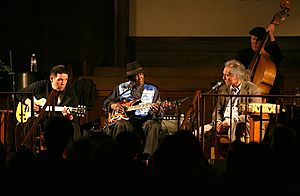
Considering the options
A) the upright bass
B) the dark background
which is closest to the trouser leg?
the upright bass

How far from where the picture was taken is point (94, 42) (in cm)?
1138

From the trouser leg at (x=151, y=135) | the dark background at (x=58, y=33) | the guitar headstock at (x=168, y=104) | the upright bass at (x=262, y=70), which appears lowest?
the trouser leg at (x=151, y=135)

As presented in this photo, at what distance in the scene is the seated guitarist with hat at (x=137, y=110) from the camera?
8250 mm

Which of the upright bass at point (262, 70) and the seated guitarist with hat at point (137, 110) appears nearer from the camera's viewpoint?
the seated guitarist with hat at point (137, 110)

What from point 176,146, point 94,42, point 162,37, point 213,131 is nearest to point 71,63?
point 94,42

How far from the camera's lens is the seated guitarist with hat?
8250mm

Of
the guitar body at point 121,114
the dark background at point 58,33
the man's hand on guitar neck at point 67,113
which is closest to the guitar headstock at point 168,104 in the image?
the guitar body at point 121,114

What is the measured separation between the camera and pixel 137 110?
336 inches

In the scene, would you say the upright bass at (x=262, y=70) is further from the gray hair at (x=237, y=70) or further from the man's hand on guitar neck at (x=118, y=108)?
the man's hand on guitar neck at (x=118, y=108)

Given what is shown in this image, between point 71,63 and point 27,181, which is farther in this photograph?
point 71,63

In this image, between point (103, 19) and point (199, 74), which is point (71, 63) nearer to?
point (103, 19)

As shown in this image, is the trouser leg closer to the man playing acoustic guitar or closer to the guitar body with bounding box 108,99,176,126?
the guitar body with bounding box 108,99,176,126

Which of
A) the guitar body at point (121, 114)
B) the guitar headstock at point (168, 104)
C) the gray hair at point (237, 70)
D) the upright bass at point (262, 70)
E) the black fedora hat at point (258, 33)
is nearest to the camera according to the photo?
the gray hair at point (237, 70)

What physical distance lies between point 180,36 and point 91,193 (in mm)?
7906
